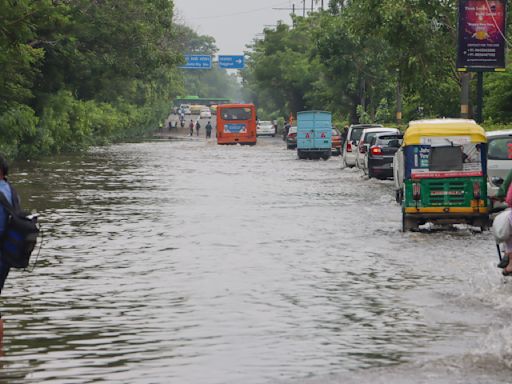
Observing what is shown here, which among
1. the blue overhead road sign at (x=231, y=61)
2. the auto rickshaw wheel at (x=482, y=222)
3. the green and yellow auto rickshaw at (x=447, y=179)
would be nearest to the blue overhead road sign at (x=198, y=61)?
the blue overhead road sign at (x=231, y=61)

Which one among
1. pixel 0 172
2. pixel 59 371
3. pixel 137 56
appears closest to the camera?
pixel 59 371

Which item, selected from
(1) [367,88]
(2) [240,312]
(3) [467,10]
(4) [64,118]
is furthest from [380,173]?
(1) [367,88]

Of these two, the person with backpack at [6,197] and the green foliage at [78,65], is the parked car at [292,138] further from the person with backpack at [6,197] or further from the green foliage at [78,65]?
the person with backpack at [6,197]

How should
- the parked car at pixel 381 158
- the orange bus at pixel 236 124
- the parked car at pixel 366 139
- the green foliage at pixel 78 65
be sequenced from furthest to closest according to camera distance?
the orange bus at pixel 236 124
the green foliage at pixel 78 65
the parked car at pixel 366 139
the parked car at pixel 381 158

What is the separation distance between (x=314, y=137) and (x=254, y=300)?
1861 inches

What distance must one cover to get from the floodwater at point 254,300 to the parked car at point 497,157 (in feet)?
3.38

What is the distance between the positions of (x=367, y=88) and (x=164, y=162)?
30.4 metres

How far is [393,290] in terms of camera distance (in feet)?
49.5

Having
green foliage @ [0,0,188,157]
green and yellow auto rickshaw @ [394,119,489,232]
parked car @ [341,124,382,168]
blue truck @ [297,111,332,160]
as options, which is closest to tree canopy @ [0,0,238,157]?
green foliage @ [0,0,188,157]

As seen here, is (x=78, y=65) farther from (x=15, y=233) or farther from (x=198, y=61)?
(x=198, y=61)

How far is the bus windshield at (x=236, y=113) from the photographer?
85375 millimetres

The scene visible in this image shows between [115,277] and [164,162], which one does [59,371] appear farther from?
[164,162]

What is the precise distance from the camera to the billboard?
39.9 m

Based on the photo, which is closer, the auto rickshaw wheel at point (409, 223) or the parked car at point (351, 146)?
the auto rickshaw wheel at point (409, 223)
